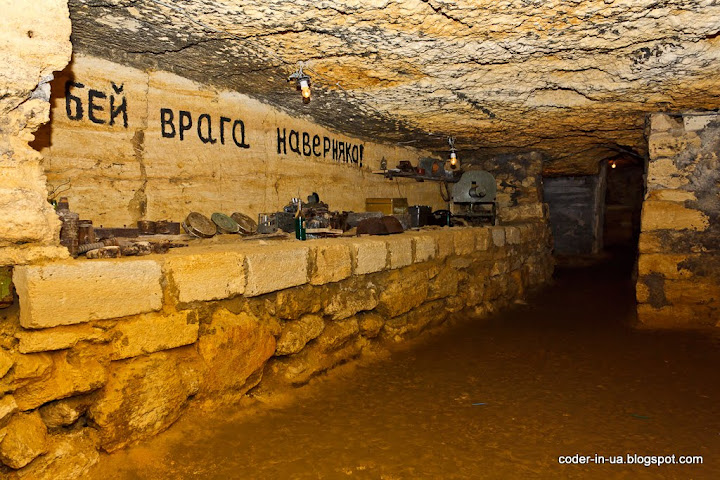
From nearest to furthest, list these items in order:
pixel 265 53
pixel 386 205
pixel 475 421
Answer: pixel 475 421 → pixel 265 53 → pixel 386 205

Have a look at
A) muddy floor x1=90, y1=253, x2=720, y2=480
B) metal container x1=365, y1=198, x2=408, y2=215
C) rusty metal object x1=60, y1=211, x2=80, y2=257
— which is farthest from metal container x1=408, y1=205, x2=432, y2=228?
rusty metal object x1=60, y1=211, x2=80, y2=257

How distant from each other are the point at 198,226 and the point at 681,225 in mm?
5120

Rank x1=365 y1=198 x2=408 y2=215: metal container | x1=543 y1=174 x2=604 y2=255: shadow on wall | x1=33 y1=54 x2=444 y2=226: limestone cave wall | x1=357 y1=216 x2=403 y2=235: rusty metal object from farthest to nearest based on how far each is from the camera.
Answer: x1=543 y1=174 x2=604 y2=255: shadow on wall → x1=365 y1=198 x2=408 y2=215: metal container → x1=357 y1=216 x2=403 y2=235: rusty metal object → x1=33 y1=54 x2=444 y2=226: limestone cave wall

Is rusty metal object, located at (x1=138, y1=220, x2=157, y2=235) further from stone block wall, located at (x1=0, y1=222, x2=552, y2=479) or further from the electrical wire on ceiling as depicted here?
the electrical wire on ceiling

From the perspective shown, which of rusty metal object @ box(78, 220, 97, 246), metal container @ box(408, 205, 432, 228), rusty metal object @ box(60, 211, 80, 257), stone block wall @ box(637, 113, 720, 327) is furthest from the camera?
metal container @ box(408, 205, 432, 228)

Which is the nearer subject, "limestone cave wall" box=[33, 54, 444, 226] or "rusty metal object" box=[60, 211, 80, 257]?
"rusty metal object" box=[60, 211, 80, 257]

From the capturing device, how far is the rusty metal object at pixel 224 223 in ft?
12.9

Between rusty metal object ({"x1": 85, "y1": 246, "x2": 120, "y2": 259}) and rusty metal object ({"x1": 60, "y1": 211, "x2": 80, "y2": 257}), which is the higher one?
rusty metal object ({"x1": 60, "y1": 211, "x2": 80, "y2": 257})

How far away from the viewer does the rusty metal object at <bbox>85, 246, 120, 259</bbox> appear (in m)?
2.46

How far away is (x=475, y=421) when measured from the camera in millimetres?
2914

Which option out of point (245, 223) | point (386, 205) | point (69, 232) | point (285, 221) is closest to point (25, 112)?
point (69, 232)

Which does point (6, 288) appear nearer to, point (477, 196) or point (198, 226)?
point (198, 226)

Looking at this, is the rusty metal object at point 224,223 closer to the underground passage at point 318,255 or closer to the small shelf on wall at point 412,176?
the underground passage at point 318,255

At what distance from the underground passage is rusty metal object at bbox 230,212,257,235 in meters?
0.03
